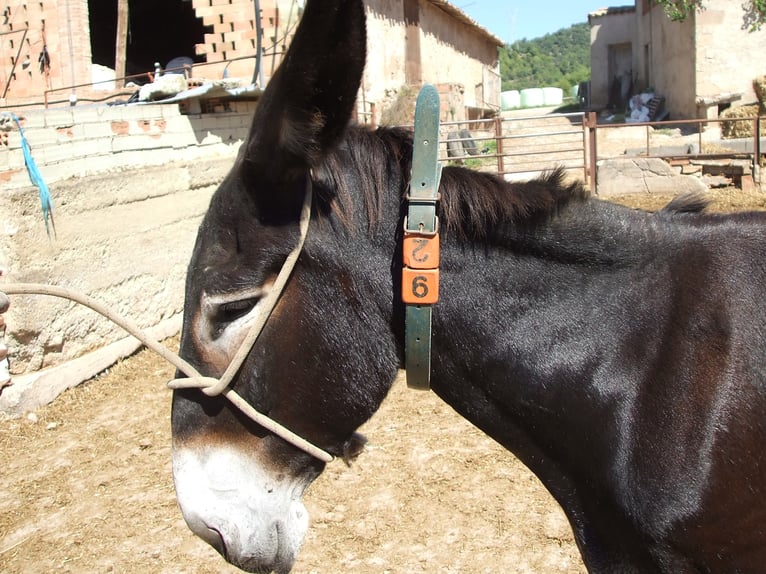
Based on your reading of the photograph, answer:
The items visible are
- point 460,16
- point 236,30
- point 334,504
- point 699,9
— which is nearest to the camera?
point 334,504

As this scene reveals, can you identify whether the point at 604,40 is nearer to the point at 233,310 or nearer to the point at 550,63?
the point at 233,310

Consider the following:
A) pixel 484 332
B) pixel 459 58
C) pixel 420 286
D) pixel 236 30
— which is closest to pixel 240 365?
pixel 420 286

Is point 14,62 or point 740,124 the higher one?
point 14,62

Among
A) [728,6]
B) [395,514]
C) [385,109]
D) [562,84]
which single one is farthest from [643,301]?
[562,84]

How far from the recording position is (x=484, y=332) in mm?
1521

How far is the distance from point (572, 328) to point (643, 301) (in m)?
0.17

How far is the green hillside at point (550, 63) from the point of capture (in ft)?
217

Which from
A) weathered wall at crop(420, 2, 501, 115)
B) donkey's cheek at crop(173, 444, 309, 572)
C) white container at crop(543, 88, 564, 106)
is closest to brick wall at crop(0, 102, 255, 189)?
donkey's cheek at crop(173, 444, 309, 572)

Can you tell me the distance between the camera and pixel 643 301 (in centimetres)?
148

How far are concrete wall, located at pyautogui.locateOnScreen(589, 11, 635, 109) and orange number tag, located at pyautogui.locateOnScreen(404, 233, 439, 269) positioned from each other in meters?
33.5

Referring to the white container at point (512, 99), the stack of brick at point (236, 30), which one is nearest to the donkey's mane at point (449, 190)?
the stack of brick at point (236, 30)

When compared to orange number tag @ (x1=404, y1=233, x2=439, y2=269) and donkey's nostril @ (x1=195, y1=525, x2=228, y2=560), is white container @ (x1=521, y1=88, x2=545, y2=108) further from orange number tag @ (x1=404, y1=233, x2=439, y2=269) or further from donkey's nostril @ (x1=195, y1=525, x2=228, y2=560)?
donkey's nostril @ (x1=195, y1=525, x2=228, y2=560)

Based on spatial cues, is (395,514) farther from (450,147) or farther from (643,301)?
(450,147)

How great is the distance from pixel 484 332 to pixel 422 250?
0.90ft
